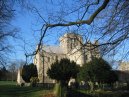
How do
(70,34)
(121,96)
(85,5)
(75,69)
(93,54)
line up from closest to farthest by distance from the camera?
1. (85,5)
2. (70,34)
3. (93,54)
4. (121,96)
5. (75,69)

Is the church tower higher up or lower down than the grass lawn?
higher up

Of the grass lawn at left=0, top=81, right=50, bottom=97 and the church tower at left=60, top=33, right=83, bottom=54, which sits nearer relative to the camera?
the church tower at left=60, top=33, right=83, bottom=54

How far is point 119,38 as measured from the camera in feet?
35.2

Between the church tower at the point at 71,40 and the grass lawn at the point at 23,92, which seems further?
the grass lawn at the point at 23,92

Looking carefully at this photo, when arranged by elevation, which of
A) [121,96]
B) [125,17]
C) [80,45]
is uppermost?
[125,17]

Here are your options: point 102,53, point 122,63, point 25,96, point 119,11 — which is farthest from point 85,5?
point 25,96

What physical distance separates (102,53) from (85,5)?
209cm

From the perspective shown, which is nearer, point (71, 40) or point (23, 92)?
point (71, 40)

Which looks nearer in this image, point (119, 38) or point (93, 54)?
point (119, 38)

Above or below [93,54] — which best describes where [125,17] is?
above

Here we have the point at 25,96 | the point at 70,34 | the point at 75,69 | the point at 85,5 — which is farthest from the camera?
the point at 75,69

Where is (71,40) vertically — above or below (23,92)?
above

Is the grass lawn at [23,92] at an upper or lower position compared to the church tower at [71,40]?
lower

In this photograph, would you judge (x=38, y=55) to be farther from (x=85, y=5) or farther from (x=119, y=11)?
(x=119, y=11)
